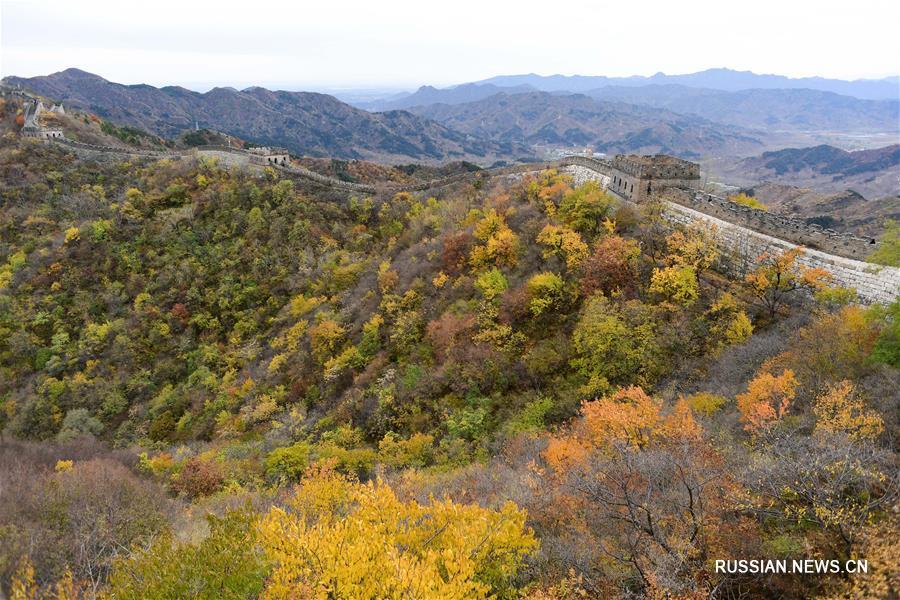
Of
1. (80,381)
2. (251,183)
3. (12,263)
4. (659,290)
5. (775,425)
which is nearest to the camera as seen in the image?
(775,425)

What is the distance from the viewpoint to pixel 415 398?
2569 centimetres

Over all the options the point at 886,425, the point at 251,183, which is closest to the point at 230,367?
the point at 251,183

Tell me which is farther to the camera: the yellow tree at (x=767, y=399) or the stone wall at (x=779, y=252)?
the stone wall at (x=779, y=252)

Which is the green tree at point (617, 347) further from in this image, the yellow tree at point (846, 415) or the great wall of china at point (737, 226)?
the yellow tree at point (846, 415)

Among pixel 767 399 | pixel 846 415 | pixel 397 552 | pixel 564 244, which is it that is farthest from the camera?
Answer: pixel 564 244

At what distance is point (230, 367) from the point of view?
3625cm

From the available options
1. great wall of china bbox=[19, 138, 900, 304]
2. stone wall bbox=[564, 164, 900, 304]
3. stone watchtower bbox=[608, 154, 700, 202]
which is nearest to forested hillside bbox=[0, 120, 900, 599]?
stone wall bbox=[564, 164, 900, 304]

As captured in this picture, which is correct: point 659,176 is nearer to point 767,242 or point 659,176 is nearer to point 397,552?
point 767,242

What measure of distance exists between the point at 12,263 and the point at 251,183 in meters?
20.6

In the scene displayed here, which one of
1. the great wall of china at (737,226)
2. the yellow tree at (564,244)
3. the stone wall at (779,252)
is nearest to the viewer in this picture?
the stone wall at (779,252)

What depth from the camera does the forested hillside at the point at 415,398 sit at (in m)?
11.0

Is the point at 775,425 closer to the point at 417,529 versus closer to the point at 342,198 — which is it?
the point at 417,529

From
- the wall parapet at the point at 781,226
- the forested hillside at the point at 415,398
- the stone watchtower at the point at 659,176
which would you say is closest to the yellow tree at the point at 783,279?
the forested hillside at the point at 415,398

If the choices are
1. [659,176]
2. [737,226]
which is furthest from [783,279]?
[659,176]
